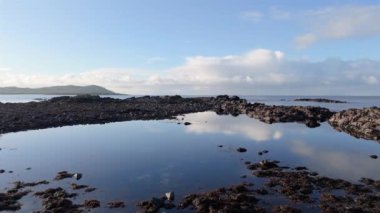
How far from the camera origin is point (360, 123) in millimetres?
52469

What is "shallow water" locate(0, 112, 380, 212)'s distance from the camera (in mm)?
22250

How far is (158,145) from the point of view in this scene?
36812 millimetres

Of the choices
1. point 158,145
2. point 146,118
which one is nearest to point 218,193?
point 158,145

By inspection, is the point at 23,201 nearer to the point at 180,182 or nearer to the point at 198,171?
the point at 180,182

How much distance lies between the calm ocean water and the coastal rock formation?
275 centimetres

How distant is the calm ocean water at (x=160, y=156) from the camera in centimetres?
2219

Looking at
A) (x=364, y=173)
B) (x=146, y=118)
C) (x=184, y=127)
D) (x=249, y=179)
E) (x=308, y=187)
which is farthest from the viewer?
(x=146, y=118)

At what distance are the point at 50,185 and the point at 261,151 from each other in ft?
61.5

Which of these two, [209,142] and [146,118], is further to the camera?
[146,118]

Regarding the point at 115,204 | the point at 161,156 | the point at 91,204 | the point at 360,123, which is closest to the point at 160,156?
the point at 161,156

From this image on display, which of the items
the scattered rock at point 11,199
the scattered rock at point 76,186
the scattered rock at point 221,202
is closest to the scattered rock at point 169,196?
the scattered rock at point 221,202

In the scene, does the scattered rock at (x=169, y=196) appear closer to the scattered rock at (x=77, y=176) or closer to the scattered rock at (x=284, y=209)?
the scattered rock at (x=284, y=209)

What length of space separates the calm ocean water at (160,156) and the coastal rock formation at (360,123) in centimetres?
275

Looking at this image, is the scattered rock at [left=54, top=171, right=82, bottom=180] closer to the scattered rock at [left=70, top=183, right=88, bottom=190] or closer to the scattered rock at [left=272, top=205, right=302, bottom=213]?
the scattered rock at [left=70, top=183, right=88, bottom=190]
